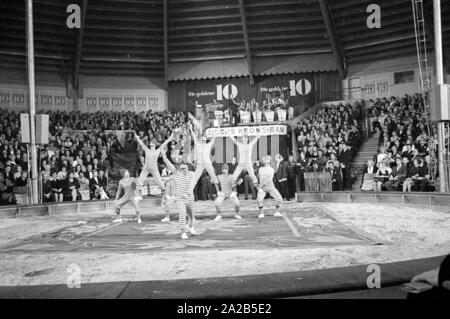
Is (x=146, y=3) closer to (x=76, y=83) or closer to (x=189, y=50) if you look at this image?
(x=189, y=50)

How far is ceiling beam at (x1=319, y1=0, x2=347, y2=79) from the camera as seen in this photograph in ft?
78.2

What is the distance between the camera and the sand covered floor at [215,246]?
5.82 metres

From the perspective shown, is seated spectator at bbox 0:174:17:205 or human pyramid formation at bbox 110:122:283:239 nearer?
human pyramid formation at bbox 110:122:283:239

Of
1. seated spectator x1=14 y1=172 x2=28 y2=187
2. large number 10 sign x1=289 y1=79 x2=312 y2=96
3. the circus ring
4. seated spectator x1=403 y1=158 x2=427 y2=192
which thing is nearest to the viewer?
the circus ring

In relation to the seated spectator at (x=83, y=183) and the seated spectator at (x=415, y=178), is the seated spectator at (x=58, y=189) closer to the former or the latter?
the seated spectator at (x=83, y=183)

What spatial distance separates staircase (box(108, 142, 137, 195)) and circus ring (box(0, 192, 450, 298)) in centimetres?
732

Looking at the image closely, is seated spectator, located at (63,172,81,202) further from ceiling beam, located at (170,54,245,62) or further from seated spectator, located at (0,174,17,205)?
ceiling beam, located at (170,54,245,62)

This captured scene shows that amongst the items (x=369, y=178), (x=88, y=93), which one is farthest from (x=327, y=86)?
(x=88, y=93)

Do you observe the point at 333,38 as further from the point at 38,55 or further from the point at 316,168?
the point at 38,55

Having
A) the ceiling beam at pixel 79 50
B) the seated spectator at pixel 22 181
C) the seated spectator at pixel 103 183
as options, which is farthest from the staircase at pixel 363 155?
the ceiling beam at pixel 79 50

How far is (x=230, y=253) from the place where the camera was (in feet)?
22.5

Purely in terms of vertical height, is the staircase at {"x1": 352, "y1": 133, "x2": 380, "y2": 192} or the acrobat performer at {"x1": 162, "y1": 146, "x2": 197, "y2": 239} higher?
the staircase at {"x1": 352, "y1": 133, "x2": 380, "y2": 192}

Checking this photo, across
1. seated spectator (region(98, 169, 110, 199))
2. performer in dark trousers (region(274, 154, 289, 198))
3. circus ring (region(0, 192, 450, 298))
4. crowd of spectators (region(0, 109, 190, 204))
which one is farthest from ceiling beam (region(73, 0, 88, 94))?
circus ring (region(0, 192, 450, 298))

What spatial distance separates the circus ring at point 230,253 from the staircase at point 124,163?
732 centimetres
